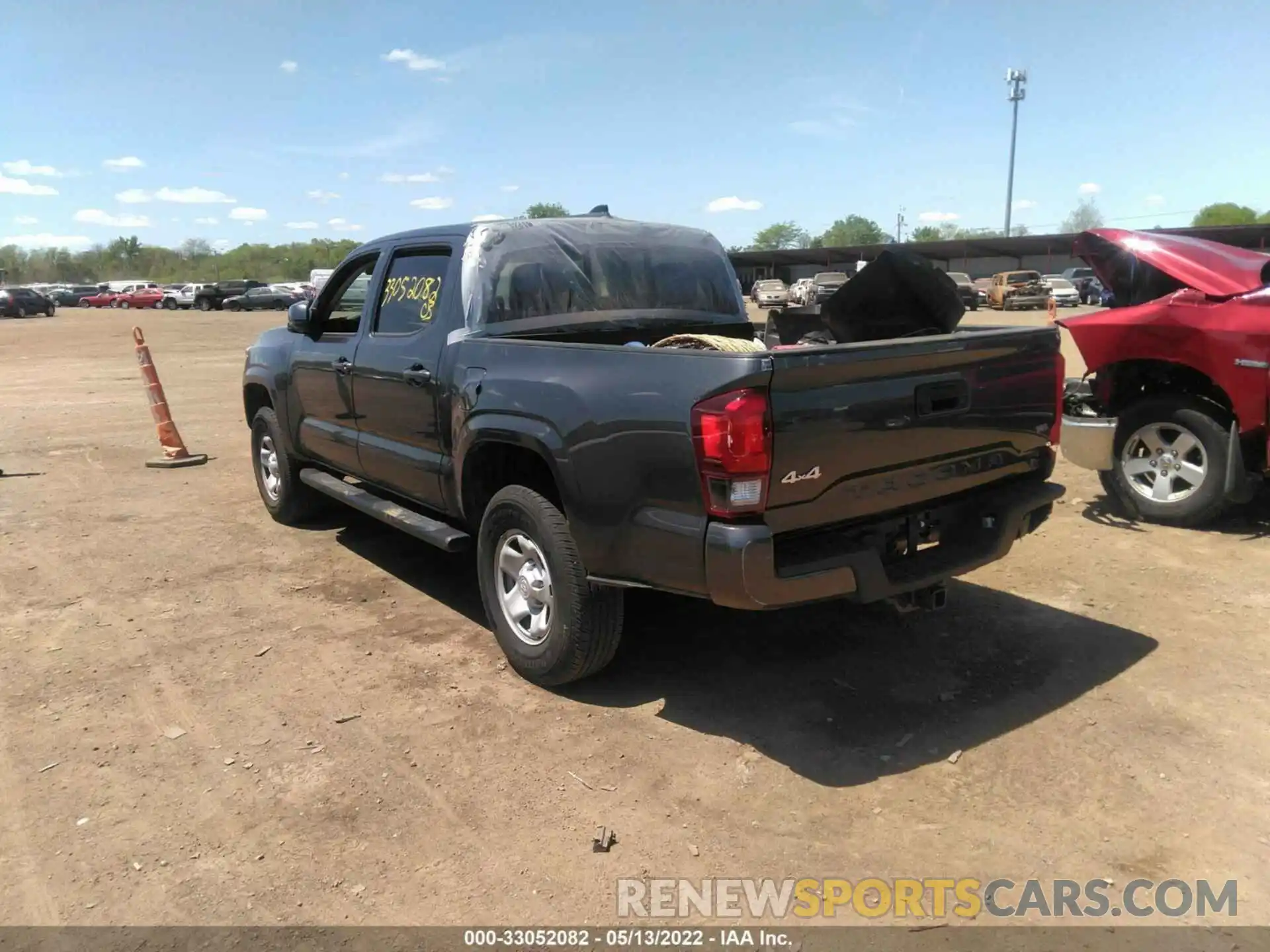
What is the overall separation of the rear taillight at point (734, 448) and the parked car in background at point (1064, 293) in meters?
37.8

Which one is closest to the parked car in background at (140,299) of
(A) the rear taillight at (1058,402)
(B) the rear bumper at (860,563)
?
(A) the rear taillight at (1058,402)

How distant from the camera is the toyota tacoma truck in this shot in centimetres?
315

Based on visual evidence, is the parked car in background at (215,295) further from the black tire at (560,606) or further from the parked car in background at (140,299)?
the black tire at (560,606)

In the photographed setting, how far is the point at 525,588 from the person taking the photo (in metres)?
4.07

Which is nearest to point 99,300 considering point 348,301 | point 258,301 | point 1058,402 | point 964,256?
point 258,301

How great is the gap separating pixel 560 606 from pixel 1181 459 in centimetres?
456

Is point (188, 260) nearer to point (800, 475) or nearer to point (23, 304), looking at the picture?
point (23, 304)

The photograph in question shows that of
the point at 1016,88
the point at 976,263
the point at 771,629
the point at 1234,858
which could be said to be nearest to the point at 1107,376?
the point at 771,629

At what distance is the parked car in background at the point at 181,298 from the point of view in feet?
193

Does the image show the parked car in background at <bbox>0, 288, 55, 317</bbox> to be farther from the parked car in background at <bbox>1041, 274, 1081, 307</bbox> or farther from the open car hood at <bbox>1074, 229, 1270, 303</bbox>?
the open car hood at <bbox>1074, 229, 1270, 303</bbox>

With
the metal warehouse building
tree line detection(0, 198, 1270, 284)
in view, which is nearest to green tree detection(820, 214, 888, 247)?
tree line detection(0, 198, 1270, 284)

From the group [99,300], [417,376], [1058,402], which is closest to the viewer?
[1058,402]

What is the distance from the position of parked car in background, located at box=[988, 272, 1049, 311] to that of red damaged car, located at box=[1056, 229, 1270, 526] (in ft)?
113

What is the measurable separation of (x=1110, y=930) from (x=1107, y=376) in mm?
4744
